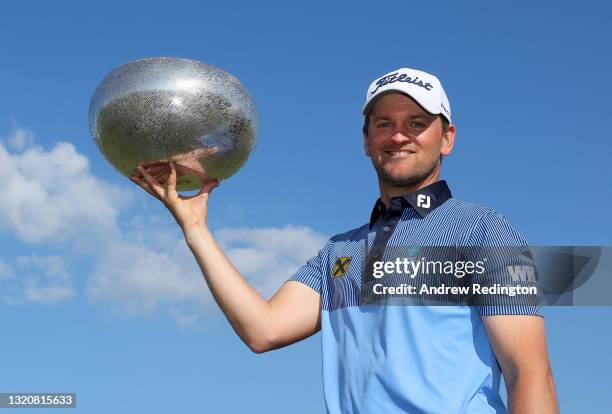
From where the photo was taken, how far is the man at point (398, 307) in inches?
162

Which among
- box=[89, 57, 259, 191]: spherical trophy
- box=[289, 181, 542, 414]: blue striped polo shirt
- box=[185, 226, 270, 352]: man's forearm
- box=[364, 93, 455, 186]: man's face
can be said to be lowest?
box=[289, 181, 542, 414]: blue striped polo shirt

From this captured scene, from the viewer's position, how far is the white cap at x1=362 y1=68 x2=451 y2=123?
16.1ft

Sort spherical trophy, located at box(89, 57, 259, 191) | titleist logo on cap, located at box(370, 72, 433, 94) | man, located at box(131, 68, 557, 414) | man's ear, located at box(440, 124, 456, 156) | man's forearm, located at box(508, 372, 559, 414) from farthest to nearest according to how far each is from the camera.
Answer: spherical trophy, located at box(89, 57, 259, 191)
man's ear, located at box(440, 124, 456, 156)
titleist logo on cap, located at box(370, 72, 433, 94)
man, located at box(131, 68, 557, 414)
man's forearm, located at box(508, 372, 559, 414)

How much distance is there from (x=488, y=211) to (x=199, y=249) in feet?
6.25

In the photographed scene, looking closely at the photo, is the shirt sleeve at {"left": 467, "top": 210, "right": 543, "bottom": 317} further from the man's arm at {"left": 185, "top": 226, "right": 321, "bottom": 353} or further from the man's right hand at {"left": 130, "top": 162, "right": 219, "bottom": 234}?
the man's right hand at {"left": 130, "top": 162, "right": 219, "bottom": 234}

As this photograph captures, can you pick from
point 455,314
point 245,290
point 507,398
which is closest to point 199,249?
point 245,290

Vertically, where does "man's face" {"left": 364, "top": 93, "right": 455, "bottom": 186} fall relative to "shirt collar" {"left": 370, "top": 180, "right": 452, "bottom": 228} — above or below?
above

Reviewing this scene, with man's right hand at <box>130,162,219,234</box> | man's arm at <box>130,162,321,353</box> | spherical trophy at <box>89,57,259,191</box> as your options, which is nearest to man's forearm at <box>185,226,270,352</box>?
man's arm at <box>130,162,321,353</box>

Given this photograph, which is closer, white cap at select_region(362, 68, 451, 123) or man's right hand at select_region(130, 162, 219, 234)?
white cap at select_region(362, 68, 451, 123)

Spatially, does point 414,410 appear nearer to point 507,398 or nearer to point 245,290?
point 507,398

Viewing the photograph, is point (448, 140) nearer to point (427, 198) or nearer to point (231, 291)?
point (427, 198)

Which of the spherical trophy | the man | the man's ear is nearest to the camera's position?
the man

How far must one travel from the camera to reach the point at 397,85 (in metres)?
4.98

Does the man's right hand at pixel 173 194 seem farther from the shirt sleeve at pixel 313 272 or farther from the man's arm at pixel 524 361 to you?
the man's arm at pixel 524 361
